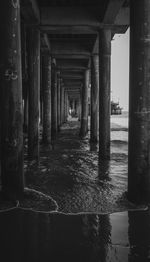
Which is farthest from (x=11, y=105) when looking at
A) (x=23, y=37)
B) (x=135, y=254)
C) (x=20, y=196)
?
(x=23, y=37)

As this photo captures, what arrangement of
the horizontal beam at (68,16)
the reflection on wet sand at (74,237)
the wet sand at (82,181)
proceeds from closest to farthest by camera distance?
1. the reflection on wet sand at (74,237)
2. the wet sand at (82,181)
3. the horizontal beam at (68,16)

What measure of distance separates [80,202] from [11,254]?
1.89 metres

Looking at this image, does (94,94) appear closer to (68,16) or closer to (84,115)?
(84,115)

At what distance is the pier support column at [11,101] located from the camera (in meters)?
4.52

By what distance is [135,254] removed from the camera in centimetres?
299

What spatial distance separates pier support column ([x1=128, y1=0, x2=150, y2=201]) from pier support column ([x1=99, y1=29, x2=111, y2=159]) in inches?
173

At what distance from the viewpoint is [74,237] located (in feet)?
11.2

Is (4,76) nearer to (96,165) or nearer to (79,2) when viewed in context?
(96,165)

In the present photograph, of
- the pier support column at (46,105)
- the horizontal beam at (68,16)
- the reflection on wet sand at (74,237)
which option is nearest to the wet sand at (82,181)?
the reflection on wet sand at (74,237)

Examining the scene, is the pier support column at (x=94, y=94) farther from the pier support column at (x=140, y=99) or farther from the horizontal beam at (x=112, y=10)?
the pier support column at (x=140, y=99)

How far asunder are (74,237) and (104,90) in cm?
629

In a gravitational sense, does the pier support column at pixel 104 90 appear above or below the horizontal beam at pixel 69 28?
below

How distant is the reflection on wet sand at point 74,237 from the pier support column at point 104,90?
16.6ft

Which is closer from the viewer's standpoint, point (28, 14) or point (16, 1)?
point (16, 1)
